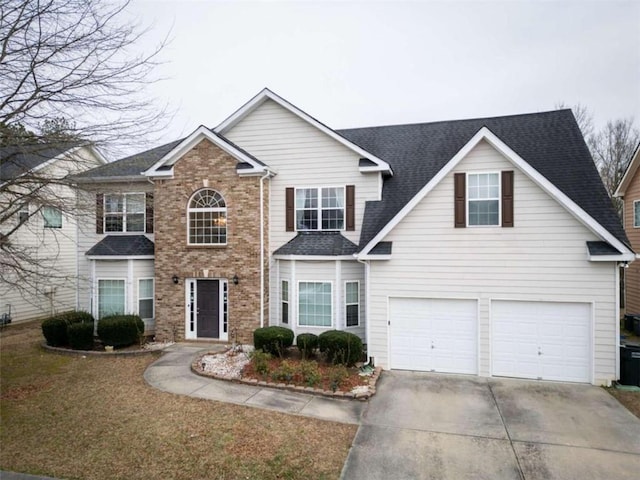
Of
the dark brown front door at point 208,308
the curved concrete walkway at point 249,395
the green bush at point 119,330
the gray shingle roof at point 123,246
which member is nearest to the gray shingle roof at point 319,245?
the dark brown front door at point 208,308

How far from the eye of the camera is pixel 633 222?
1812cm

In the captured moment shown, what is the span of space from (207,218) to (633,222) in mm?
20209

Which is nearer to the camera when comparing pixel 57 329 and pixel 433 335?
pixel 433 335

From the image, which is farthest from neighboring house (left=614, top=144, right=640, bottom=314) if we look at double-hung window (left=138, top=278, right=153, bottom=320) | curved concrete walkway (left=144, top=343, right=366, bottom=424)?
double-hung window (left=138, top=278, right=153, bottom=320)

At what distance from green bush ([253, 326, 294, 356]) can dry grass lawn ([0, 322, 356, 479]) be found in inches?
127

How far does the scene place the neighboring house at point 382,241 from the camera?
999 centimetres

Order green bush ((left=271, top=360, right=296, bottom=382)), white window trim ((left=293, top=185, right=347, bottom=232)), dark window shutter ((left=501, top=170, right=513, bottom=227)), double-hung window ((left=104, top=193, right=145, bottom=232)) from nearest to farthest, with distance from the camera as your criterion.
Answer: green bush ((left=271, top=360, right=296, bottom=382)) → dark window shutter ((left=501, top=170, right=513, bottom=227)) → white window trim ((left=293, top=185, right=347, bottom=232)) → double-hung window ((left=104, top=193, right=145, bottom=232))

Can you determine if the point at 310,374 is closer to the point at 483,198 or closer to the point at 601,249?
the point at 483,198

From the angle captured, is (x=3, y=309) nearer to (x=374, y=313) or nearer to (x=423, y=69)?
(x=374, y=313)

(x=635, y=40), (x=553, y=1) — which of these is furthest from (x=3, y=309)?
(x=635, y=40)

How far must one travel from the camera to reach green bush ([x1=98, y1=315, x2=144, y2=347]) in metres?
12.8

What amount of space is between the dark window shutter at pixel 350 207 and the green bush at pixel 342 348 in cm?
420

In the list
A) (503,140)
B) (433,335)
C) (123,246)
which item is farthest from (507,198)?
(123,246)

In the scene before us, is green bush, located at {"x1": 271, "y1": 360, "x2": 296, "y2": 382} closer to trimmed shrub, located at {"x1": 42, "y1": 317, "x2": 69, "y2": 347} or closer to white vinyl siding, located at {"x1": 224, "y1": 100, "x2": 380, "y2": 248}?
white vinyl siding, located at {"x1": 224, "y1": 100, "x2": 380, "y2": 248}
